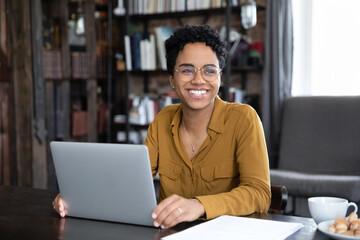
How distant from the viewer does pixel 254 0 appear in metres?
4.15

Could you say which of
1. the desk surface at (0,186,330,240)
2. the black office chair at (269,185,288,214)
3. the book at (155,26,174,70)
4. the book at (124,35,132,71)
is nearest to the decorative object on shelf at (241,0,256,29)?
the book at (155,26,174,70)

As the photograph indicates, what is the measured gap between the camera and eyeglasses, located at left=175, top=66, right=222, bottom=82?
5.51 ft

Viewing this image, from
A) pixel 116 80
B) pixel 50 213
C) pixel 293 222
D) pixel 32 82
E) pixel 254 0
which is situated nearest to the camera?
pixel 293 222

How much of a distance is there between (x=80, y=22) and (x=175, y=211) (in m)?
3.32

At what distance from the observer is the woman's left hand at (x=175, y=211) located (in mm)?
1184

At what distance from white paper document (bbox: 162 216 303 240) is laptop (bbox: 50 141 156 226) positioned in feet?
0.47

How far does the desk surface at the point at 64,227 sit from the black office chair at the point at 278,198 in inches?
8.4

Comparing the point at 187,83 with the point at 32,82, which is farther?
the point at 32,82

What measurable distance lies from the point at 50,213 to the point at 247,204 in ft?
1.83

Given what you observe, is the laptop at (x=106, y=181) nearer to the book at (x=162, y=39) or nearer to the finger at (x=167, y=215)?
the finger at (x=167, y=215)

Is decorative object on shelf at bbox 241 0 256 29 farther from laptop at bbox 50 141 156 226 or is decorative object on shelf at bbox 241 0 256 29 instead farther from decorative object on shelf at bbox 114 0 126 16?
laptop at bbox 50 141 156 226

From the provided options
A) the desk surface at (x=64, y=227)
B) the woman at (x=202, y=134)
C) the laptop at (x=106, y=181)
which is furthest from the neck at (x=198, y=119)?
the laptop at (x=106, y=181)

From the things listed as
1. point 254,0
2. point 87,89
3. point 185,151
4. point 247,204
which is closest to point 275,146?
point 254,0

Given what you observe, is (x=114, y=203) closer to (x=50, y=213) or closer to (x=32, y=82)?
(x=50, y=213)
